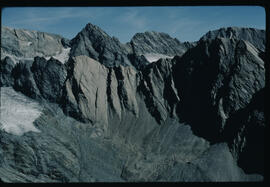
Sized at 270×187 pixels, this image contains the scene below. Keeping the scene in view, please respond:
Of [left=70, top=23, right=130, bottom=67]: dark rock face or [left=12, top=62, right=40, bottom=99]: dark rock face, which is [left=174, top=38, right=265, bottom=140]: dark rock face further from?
[left=12, top=62, right=40, bottom=99]: dark rock face

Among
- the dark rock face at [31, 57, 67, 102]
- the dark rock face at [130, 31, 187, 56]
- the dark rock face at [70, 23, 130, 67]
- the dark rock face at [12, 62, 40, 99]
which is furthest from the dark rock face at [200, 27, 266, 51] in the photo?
the dark rock face at [12, 62, 40, 99]

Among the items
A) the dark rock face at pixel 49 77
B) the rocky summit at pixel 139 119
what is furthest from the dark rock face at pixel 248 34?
the dark rock face at pixel 49 77

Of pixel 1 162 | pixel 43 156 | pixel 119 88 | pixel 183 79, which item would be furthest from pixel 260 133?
pixel 1 162

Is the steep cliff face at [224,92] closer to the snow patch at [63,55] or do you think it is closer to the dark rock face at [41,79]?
the dark rock face at [41,79]

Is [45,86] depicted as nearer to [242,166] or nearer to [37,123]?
[37,123]

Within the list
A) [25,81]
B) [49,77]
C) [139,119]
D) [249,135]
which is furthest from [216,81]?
[25,81]
